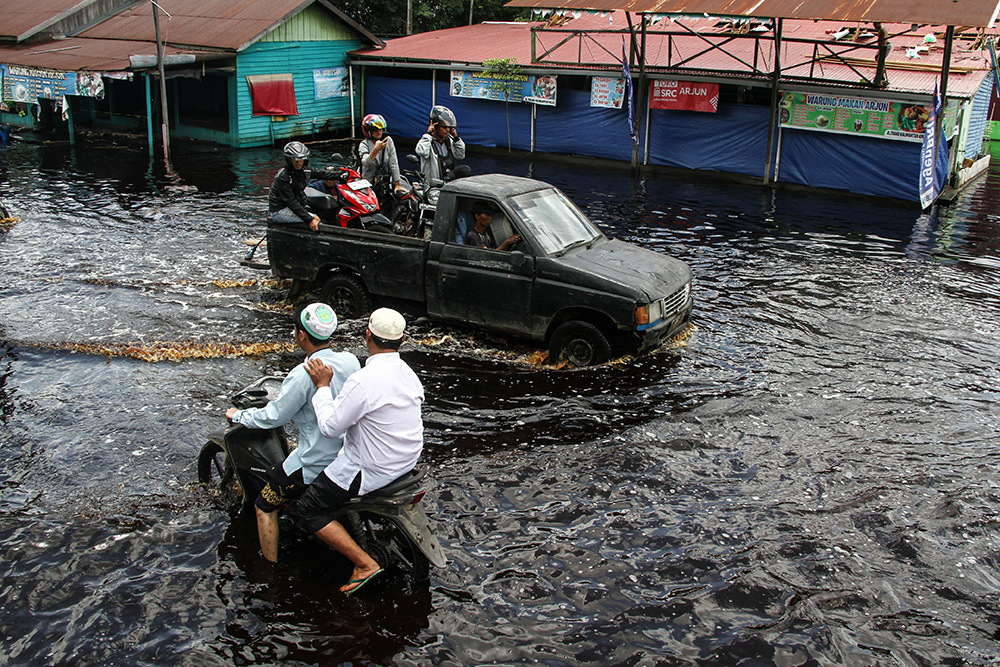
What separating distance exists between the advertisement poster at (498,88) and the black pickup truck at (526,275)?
600 inches

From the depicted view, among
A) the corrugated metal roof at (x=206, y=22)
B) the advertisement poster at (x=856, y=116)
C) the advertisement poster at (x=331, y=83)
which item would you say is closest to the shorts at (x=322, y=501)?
the advertisement poster at (x=856, y=116)

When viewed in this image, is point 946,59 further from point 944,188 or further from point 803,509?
point 803,509

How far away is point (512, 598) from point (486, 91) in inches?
866

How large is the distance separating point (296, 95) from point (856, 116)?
17.0m

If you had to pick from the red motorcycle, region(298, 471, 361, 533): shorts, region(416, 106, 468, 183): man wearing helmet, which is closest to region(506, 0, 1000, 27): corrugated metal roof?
region(416, 106, 468, 183): man wearing helmet

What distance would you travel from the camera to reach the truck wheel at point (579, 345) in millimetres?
8617

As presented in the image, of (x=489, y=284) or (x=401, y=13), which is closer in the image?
(x=489, y=284)

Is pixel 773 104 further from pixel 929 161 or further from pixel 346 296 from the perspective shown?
pixel 346 296

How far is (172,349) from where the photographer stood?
9406 mm

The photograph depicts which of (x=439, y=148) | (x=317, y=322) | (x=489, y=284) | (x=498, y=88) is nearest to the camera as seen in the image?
(x=317, y=322)

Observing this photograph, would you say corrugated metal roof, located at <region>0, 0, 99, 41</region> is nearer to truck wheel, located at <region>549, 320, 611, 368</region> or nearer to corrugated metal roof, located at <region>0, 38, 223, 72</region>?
corrugated metal roof, located at <region>0, 38, 223, 72</region>

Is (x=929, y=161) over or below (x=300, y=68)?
below

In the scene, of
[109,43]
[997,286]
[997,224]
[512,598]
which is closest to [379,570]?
[512,598]

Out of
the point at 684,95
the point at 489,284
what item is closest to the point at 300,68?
the point at 684,95
